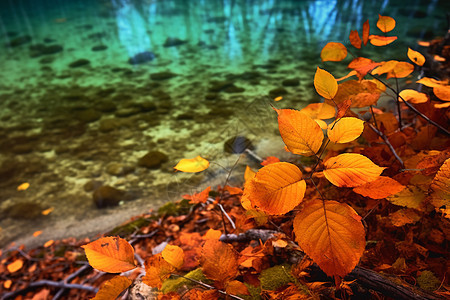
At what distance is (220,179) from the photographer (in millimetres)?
3645

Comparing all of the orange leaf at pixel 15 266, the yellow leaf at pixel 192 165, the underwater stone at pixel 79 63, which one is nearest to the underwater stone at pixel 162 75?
the underwater stone at pixel 79 63

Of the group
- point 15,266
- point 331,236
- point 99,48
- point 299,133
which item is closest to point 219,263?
point 331,236

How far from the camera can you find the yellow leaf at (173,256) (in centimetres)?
96

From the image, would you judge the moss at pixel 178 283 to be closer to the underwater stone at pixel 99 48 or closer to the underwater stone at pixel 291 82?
the underwater stone at pixel 291 82

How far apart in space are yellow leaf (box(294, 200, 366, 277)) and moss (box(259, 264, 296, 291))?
0.49 metres

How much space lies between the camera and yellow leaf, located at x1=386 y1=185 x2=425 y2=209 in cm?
87

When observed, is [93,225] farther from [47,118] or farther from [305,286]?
[47,118]

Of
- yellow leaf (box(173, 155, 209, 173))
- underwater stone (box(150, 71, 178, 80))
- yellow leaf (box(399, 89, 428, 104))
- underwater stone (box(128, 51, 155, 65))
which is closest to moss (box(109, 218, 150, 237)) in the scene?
yellow leaf (box(173, 155, 209, 173))

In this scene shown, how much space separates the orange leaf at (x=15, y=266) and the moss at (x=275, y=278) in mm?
3050

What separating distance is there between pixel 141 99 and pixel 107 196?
331 cm

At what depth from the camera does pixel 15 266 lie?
2.77 metres

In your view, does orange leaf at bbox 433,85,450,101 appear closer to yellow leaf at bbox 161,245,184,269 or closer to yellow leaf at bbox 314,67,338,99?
yellow leaf at bbox 314,67,338,99

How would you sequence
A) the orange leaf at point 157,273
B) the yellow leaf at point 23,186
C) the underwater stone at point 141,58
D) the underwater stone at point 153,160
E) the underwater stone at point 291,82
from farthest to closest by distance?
the underwater stone at point 141,58 → the underwater stone at point 291,82 → the underwater stone at point 153,160 → the yellow leaf at point 23,186 → the orange leaf at point 157,273

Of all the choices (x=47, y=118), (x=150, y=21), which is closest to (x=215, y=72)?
(x=47, y=118)
